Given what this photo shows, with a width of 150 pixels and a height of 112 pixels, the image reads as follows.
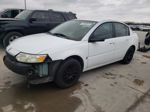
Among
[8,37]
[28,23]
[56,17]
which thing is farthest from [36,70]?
[56,17]

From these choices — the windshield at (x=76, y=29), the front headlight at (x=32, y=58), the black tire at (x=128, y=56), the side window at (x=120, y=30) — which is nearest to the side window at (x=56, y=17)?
the windshield at (x=76, y=29)

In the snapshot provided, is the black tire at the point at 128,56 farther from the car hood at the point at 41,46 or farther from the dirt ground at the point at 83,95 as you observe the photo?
the car hood at the point at 41,46

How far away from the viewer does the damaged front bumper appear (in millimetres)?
2818

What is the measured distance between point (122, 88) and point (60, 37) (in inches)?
72.9

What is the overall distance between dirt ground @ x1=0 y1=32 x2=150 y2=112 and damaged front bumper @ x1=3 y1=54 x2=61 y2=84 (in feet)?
1.22

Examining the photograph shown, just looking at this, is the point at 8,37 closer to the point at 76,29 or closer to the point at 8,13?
the point at 76,29

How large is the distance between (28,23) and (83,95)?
14.9 feet

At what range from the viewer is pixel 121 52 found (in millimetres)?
4789

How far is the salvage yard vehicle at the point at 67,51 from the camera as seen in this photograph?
2871 mm

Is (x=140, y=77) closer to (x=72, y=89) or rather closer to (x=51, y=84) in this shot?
(x=72, y=89)

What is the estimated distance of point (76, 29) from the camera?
13.0 feet

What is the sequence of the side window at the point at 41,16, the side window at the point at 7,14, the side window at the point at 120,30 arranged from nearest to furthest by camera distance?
the side window at the point at 120,30 → the side window at the point at 41,16 → the side window at the point at 7,14

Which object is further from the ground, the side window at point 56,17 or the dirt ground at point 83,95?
the side window at point 56,17

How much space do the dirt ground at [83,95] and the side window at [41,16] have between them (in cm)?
325
